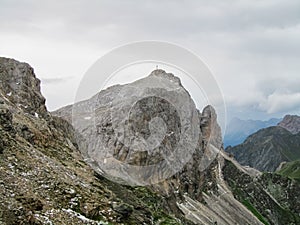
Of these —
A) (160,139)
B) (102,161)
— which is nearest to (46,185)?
(102,161)

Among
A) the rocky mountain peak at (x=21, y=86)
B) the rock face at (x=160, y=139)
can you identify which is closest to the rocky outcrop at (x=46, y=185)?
the rocky mountain peak at (x=21, y=86)

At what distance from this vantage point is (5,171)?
39.5m

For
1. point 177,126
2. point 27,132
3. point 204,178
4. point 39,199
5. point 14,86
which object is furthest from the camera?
point 204,178

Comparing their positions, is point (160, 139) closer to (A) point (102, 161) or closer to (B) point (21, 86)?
(A) point (102, 161)

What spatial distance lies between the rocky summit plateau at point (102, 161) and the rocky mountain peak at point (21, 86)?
7.3 inches

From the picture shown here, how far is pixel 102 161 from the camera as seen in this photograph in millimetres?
92875

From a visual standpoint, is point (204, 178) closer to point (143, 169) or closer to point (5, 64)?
point (143, 169)

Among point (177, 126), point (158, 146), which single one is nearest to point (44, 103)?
point (158, 146)

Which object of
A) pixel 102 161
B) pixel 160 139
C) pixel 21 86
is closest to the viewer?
pixel 21 86

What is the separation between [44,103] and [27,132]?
80.9 ft

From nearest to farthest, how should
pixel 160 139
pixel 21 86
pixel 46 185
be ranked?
pixel 46 185 → pixel 21 86 → pixel 160 139

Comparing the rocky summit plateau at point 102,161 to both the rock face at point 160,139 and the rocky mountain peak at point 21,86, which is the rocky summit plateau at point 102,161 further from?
the rock face at point 160,139

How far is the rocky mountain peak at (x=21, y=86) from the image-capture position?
→ 7075 cm

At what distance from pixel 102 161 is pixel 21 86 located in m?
24.1
